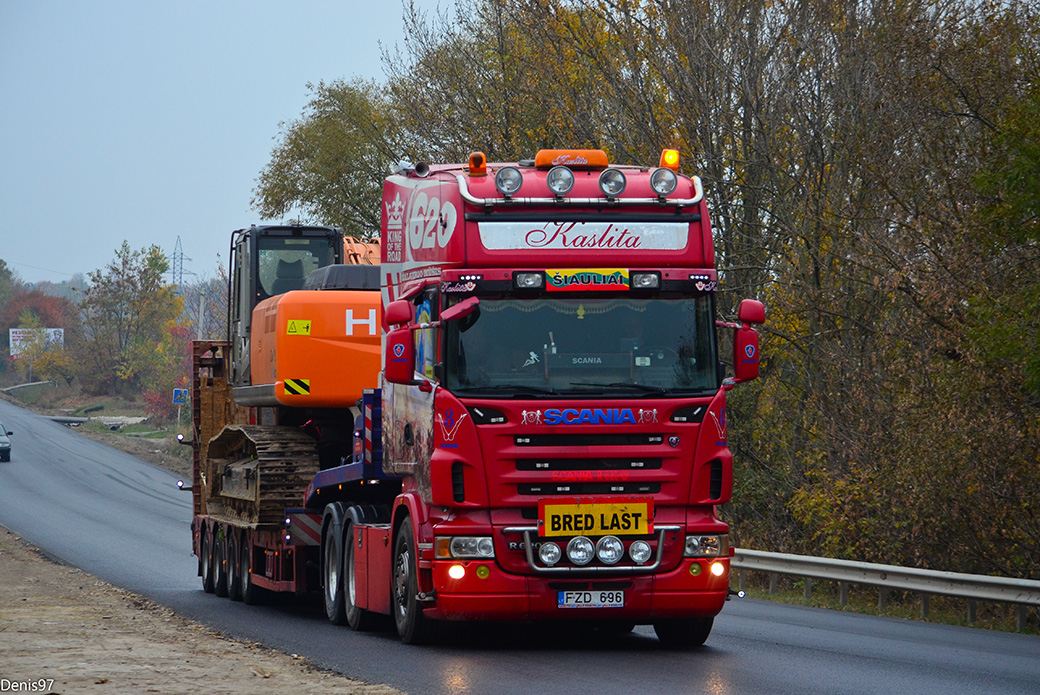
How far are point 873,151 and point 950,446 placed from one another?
5.04m

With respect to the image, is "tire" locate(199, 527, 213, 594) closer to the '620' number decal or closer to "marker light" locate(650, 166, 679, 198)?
the '620' number decal

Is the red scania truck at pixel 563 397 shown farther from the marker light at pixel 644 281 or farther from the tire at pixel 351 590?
the tire at pixel 351 590

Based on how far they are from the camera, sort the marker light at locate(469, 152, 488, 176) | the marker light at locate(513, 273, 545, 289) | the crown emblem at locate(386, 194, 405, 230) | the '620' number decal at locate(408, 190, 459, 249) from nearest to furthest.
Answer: the marker light at locate(513, 273, 545, 289) → the '620' number decal at locate(408, 190, 459, 249) → the marker light at locate(469, 152, 488, 176) → the crown emblem at locate(386, 194, 405, 230)

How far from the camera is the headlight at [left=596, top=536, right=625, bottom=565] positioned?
11.3 m

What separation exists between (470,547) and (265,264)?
9.19 metres

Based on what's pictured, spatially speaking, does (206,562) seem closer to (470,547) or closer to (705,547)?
(470,547)

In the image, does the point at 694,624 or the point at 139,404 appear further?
the point at 139,404

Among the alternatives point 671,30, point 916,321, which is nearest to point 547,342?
point 916,321

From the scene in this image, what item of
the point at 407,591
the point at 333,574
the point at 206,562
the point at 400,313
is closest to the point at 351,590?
the point at 333,574

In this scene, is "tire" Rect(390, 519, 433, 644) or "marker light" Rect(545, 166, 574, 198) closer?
"marker light" Rect(545, 166, 574, 198)

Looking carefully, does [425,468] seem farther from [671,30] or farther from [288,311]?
[671,30]

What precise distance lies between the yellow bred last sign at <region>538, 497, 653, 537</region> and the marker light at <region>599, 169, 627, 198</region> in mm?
2437

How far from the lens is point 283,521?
16656 millimetres

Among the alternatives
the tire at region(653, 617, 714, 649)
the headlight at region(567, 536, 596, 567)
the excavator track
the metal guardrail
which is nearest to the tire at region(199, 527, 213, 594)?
the excavator track
